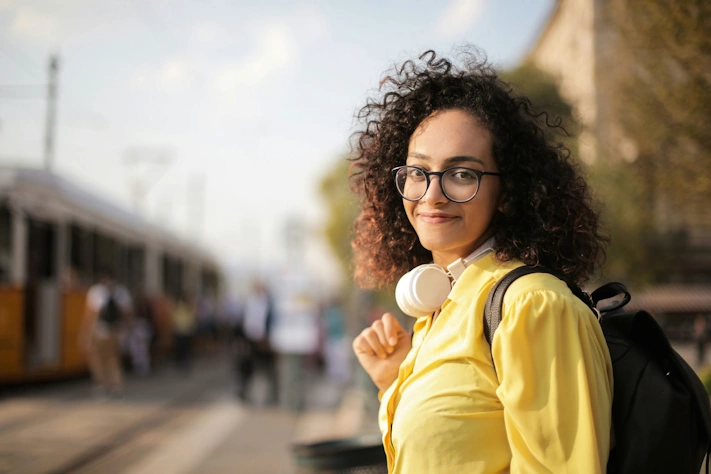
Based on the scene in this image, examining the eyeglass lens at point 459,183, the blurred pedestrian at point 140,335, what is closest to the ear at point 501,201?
the eyeglass lens at point 459,183

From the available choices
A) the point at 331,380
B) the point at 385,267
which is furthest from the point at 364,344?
the point at 331,380

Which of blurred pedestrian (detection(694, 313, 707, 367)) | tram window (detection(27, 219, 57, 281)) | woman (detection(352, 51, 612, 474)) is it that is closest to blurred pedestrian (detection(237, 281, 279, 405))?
tram window (detection(27, 219, 57, 281))

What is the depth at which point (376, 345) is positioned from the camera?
7.34 feet

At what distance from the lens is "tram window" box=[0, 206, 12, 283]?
37.6 feet

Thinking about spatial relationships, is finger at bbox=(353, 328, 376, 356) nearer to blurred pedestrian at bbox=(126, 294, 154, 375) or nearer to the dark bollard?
the dark bollard

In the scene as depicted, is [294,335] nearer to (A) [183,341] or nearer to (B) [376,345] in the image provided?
(A) [183,341]

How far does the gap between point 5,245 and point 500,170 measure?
1138 cm

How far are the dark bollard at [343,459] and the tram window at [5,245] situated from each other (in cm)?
981

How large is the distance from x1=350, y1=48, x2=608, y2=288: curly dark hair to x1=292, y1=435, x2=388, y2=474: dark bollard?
1.05 meters

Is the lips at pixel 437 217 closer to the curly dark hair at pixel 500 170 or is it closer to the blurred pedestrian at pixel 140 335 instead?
the curly dark hair at pixel 500 170

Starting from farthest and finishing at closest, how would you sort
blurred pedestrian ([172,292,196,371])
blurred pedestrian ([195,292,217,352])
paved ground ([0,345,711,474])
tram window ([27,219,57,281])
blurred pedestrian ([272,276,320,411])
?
blurred pedestrian ([195,292,217,352]), blurred pedestrian ([172,292,196,371]), tram window ([27,219,57,281]), blurred pedestrian ([272,276,320,411]), paved ground ([0,345,711,474])

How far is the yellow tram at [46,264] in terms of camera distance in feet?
37.4

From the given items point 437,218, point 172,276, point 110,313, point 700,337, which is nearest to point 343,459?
point 437,218

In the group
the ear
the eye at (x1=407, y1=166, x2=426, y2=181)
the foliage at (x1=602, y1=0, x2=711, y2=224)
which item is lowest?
the ear
